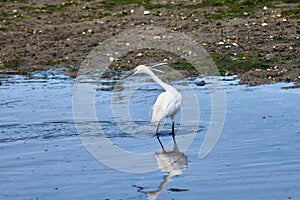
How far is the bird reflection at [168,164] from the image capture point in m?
9.98

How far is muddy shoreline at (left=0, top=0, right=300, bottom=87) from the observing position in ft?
65.2

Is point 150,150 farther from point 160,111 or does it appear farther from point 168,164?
point 160,111

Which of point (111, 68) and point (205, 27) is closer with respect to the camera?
point (111, 68)

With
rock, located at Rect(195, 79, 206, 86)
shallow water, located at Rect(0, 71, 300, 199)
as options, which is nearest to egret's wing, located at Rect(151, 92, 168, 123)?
shallow water, located at Rect(0, 71, 300, 199)

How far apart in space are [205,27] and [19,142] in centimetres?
1213

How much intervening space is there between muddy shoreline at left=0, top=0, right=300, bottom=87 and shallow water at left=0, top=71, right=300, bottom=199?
2.73m

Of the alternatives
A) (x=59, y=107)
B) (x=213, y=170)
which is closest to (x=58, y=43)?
(x=59, y=107)

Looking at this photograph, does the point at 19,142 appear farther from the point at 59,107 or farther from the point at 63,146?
the point at 59,107

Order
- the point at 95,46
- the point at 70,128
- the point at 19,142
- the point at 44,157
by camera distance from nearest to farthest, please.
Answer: the point at 44,157, the point at 19,142, the point at 70,128, the point at 95,46

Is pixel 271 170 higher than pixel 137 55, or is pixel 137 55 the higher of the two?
pixel 137 55

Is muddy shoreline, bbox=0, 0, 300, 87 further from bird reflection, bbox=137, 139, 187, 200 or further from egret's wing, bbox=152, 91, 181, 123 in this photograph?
bird reflection, bbox=137, 139, 187, 200

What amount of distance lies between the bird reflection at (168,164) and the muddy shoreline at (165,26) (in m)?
5.87

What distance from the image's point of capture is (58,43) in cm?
2367

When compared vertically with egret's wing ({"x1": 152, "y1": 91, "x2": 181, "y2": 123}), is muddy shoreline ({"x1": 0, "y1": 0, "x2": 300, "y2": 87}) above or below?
above
